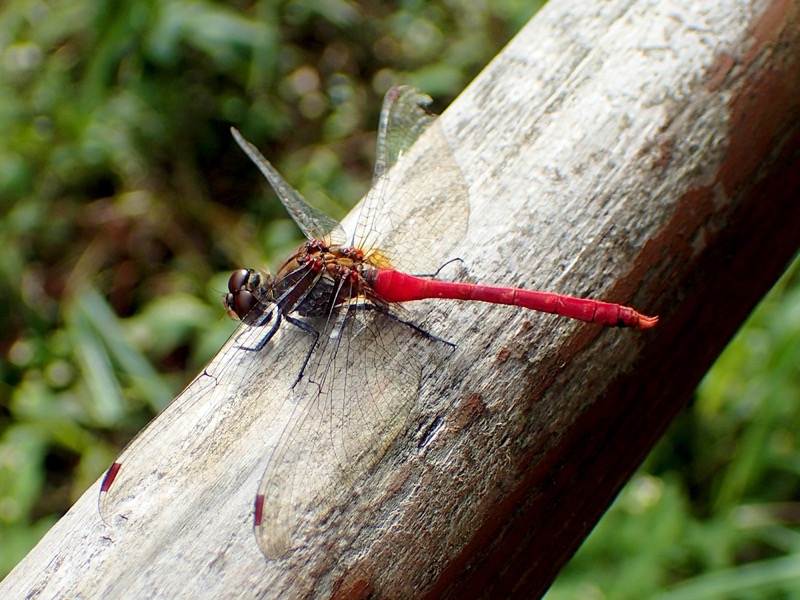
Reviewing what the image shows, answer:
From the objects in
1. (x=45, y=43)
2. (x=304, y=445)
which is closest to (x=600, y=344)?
(x=304, y=445)

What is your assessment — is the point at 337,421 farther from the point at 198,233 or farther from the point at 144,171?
the point at 144,171

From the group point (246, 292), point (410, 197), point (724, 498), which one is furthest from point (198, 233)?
point (724, 498)

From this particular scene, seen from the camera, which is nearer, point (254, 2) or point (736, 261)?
point (736, 261)

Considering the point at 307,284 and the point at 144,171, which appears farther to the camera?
the point at 144,171

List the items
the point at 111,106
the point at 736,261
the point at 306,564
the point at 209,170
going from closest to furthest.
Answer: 1. the point at 306,564
2. the point at 736,261
3. the point at 111,106
4. the point at 209,170

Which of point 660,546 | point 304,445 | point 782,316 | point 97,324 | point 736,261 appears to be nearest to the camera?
point 304,445

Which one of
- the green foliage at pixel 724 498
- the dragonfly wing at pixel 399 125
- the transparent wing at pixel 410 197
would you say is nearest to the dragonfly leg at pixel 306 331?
the transparent wing at pixel 410 197

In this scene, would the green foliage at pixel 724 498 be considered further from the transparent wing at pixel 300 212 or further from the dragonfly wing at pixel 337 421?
the transparent wing at pixel 300 212

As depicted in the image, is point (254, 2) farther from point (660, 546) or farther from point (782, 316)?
point (660, 546)
